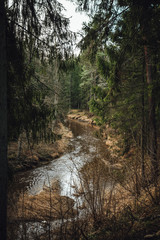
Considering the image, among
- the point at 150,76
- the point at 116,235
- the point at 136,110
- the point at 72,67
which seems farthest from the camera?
the point at 136,110

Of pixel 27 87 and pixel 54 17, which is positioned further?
pixel 27 87

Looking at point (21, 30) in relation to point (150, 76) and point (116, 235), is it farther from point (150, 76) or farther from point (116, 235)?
point (150, 76)

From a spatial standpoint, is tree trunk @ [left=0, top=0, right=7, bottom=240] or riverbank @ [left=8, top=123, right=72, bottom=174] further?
riverbank @ [left=8, top=123, right=72, bottom=174]

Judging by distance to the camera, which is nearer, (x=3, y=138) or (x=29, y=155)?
(x=3, y=138)

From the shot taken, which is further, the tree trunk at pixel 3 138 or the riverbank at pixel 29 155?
the riverbank at pixel 29 155

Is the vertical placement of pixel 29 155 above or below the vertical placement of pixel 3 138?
below

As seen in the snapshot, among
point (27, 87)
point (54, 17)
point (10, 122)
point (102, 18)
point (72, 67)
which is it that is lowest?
point (10, 122)

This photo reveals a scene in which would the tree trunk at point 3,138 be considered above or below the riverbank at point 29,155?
above

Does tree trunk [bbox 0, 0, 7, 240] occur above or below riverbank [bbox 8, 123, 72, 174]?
above

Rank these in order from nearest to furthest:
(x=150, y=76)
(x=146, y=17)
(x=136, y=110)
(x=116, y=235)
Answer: (x=116, y=235), (x=146, y=17), (x=150, y=76), (x=136, y=110)

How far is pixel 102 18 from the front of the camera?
3.63m

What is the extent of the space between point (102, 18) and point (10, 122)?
11.4ft

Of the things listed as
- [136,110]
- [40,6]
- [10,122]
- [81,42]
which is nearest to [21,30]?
[40,6]

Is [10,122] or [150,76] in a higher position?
[150,76]
